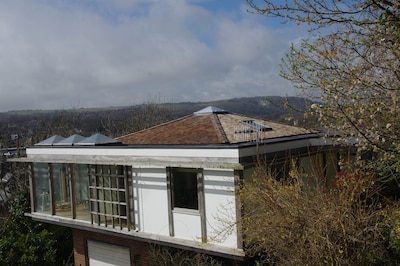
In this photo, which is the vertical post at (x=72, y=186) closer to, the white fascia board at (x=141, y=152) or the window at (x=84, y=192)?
the window at (x=84, y=192)

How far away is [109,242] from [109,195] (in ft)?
8.97

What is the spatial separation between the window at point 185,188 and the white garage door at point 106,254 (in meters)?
4.30

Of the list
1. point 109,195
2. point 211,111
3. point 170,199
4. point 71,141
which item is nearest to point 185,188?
point 170,199

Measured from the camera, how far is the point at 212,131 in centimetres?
1452

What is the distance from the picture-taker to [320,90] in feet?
27.1

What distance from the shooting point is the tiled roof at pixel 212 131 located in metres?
13.8

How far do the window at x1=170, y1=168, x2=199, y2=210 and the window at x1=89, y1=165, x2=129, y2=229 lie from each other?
199 cm

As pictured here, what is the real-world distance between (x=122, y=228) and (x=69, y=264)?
6.39 meters

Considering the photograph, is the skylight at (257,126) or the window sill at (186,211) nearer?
the window sill at (186,211)

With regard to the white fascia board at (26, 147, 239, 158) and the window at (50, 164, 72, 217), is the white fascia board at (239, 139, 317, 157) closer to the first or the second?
the white fascia board at (26, 147, 239, 158)

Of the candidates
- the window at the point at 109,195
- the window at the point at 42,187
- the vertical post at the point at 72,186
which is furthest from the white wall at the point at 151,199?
the window at the point at 42,187

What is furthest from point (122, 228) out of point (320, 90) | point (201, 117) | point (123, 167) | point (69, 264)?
point (320, 90)

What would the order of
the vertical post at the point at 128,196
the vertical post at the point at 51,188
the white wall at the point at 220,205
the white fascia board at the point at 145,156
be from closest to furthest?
the white wall at the point at 220,205 → the white fascia board at the point at 145,156 → the vertical post at the point at 128,196 → the vertical post at the point at 51,188

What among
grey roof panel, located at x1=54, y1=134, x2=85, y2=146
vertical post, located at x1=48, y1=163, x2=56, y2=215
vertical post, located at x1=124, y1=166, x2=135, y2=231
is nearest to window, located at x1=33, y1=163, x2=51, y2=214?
vertical post, located at x1=48, y1=163, x2=56, y2=215
